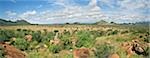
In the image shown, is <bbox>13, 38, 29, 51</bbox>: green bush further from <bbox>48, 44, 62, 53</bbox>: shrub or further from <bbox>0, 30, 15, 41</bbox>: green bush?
<bbox>48, 44, 62, 53</bbox>: shrub

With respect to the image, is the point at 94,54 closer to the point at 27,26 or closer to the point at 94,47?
the point at 94,47

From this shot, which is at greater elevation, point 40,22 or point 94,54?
point 40,22

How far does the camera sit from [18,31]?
11.2ft

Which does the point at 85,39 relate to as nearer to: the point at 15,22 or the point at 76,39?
the point at 76,39

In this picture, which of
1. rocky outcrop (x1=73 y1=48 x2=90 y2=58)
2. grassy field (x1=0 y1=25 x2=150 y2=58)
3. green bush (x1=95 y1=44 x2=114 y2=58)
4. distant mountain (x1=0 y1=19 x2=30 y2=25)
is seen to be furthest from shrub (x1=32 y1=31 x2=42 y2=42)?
green bush (x1=95 y1=44 x2=114 y2=58)

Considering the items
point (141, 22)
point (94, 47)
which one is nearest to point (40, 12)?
point (94, 47)

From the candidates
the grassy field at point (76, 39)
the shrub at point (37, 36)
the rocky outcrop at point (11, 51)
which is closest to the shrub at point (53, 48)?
the grassy field at point (76, 39)

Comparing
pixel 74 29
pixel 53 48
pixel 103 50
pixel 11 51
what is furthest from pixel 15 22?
pixel 103 50

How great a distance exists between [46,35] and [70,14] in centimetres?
27

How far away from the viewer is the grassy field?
3.43 meters

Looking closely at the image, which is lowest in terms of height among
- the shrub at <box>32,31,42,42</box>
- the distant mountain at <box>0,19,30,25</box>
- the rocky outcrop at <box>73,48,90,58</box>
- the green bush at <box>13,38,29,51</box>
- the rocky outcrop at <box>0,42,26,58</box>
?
the rocky outcrop at <box>73,48,90,58</box>

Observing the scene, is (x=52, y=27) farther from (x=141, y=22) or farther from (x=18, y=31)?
(x=141, y=22)

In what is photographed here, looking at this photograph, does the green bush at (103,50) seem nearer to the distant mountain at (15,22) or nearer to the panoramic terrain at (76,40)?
the panoramic terrain at (76,40)

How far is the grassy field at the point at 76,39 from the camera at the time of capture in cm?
343
